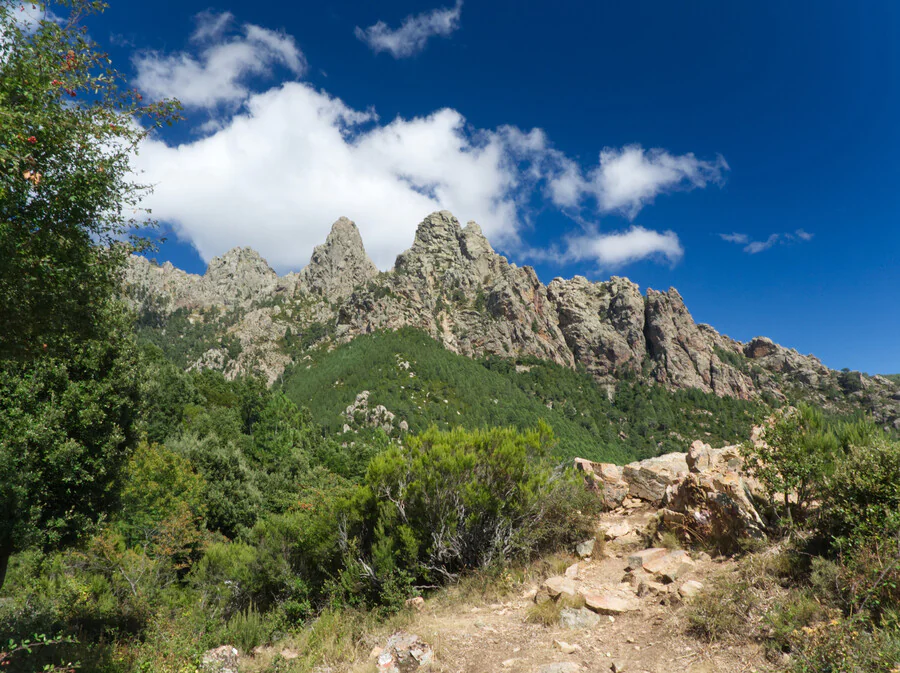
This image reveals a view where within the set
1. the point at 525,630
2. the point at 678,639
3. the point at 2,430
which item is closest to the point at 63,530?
the point at 2,430

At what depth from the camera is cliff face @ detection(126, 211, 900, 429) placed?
12419 centimetres

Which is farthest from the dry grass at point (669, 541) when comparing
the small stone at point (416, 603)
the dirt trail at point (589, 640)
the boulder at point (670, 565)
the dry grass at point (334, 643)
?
the dry grass at point (334, 643)

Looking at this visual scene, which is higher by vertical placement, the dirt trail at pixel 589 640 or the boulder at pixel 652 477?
the boulder at pixel 652 477

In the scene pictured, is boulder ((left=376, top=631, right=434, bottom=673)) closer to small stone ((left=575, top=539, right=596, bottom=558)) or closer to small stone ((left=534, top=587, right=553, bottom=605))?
small stone ((left=534, top=587, right=553, bottom=605))

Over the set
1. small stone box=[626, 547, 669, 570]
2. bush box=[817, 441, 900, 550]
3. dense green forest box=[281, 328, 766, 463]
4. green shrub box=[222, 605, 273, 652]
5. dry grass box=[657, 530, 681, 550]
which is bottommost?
green shrub box=[222, 605, 273, 652]

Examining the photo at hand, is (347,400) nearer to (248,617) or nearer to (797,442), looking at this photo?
(248,617)

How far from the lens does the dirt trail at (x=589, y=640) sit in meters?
5.68

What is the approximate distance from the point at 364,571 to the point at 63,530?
6.91 metres

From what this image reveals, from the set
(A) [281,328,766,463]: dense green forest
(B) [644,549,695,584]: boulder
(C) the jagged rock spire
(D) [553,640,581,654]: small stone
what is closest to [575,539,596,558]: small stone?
(B) [644,549,695,584]: boulder

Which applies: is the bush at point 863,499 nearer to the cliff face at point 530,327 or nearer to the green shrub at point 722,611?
the green shrub at point 722,611

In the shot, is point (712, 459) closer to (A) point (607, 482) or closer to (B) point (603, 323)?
(A) point (607, 482)

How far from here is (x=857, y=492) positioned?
21.2ft

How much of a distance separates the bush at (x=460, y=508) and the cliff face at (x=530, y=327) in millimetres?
109326

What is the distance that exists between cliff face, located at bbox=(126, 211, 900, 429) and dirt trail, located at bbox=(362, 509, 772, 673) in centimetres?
11283
